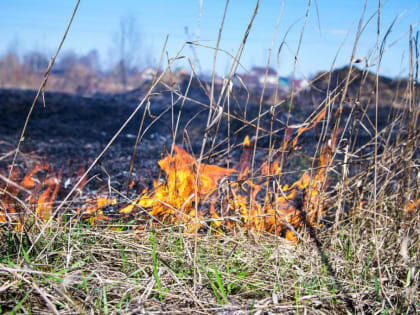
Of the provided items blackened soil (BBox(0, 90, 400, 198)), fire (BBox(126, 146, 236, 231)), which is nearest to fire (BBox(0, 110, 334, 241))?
fire (BBox(126, 146, 236, 231))

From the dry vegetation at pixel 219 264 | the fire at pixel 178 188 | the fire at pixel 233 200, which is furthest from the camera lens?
the fire at pixel 178 188

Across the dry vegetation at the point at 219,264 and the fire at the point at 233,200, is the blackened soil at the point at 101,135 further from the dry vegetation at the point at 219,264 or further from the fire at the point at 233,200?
the dry vegetation at the point at 219,264

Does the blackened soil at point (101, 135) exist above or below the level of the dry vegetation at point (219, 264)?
below

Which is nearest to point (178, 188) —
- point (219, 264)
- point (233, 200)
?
point (233, 200)

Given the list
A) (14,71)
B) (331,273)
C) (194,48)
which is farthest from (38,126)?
(14,71)

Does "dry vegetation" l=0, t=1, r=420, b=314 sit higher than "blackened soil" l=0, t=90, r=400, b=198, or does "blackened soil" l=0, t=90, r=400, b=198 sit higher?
"dry vegetation" l=0, t=1, r=420, b=314

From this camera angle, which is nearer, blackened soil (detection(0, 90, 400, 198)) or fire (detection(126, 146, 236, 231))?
fire (detection(126, 146, 236, 231))

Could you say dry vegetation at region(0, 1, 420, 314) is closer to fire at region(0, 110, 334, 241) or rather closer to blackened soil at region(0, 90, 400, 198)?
fire at region(0, 110, 334, 241)

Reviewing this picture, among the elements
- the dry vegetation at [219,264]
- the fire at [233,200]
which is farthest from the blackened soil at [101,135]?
the dry vegetation at [219,264]

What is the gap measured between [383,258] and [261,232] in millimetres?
614

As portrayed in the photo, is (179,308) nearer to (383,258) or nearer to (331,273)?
(331,273)

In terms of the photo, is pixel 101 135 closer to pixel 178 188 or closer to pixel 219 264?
pixel 178 188

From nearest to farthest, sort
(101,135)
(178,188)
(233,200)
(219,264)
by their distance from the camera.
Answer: (219,264) < (233,200) < (178,188) < (101,135)

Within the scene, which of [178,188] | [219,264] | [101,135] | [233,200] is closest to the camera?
[219,264]
